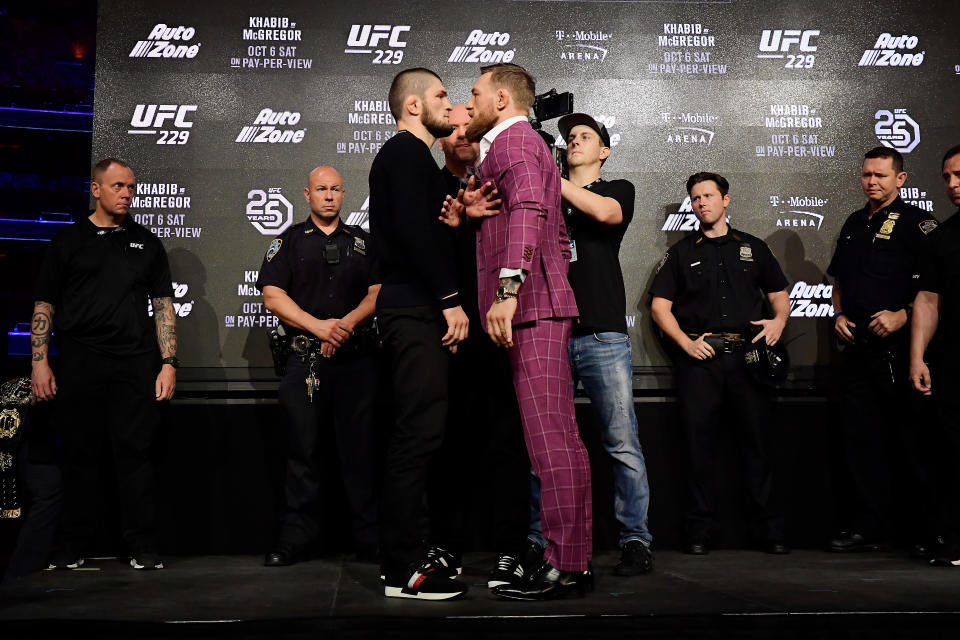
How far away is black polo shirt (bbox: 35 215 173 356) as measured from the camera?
3.83 meters

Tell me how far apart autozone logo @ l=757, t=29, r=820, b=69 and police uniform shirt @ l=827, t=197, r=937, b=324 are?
1.00 meters

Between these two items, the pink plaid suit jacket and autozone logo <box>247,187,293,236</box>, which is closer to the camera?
the pink plaid suit jacket

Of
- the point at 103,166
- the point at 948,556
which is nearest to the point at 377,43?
the point at 103,166

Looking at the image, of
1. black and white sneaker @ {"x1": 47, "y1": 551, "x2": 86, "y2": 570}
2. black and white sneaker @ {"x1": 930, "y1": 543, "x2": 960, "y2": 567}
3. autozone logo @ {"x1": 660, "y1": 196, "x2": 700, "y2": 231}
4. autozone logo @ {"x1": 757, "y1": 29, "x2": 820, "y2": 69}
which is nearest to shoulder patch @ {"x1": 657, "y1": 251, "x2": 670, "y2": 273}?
autozone logo @ {"x1": 660, "y1": 196, "x2": 700, "y2": 231}

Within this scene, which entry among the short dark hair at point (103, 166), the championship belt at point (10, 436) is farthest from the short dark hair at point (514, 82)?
the championship belt at point (10, 436)

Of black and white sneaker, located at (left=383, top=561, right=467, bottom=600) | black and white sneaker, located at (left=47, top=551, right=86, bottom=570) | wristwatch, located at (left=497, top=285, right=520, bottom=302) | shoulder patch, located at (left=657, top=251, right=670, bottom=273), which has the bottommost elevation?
black and white sneaker, located at (left=47, top=551, right=86, bottom=570)

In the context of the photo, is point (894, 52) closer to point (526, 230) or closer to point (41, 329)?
point (526, 230)

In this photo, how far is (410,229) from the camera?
2.95m

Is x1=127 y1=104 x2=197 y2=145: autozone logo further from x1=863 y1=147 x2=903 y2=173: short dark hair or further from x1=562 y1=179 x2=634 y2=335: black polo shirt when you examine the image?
x1=863 y1=147 x2=903 y2=173: short dark hair

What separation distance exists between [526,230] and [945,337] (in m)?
2.24

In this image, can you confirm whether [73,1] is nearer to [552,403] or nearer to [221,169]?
[221,169]

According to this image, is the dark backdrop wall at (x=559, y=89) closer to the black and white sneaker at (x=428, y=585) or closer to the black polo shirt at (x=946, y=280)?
the black polo shirt at (x=946, y=280)

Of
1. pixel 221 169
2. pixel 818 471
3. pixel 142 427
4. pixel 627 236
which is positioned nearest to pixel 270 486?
Answer: pixel 142 427

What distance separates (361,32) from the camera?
4.53m
